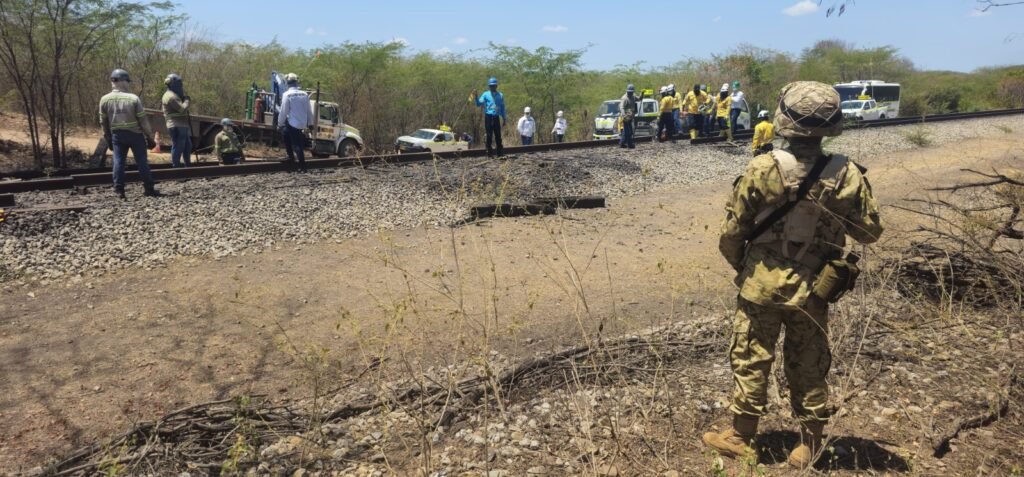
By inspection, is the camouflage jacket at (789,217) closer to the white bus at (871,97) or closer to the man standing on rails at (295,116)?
the man standing on rails at (295,116)

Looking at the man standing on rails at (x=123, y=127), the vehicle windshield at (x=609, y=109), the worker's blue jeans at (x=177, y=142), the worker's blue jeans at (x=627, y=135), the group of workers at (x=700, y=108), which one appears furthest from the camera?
the vehicle windshield at (x=609, y=109)

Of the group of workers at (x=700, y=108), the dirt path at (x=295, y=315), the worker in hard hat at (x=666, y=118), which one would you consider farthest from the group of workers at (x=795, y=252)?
the group of workers at (x=700, y=108)

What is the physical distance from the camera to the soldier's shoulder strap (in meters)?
2.76

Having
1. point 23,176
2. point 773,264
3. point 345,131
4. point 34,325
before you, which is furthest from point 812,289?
point 345,131

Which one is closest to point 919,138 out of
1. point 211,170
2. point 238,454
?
point 211,170

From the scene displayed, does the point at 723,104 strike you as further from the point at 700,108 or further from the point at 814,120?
the point at 814,120

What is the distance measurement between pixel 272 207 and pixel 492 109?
5.31 m

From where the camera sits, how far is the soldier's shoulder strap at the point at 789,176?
2.76 m

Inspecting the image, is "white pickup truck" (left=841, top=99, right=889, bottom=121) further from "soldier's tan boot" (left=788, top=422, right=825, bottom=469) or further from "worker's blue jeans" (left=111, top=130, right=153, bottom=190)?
"soldier's tan boot" (left=788, top=422, right=825, bottom=469)

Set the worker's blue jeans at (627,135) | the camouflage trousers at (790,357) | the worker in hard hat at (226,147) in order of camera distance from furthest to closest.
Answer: the worker's blue jeans at (627,135), the worker in hard hat at (226,147), the camouflage trousers at (790,357)

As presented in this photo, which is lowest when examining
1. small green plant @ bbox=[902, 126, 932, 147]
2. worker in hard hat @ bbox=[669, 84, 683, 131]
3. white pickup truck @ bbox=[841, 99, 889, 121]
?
small green plant @ bbox=[902, 126, 932, 147]

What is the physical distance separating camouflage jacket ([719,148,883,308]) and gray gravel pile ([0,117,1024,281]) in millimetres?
1617

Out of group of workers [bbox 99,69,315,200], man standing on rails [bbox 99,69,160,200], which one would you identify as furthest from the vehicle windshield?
man standing on rails [bbox 99,69,160,200]

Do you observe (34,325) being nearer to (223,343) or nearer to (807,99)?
(223,343)
